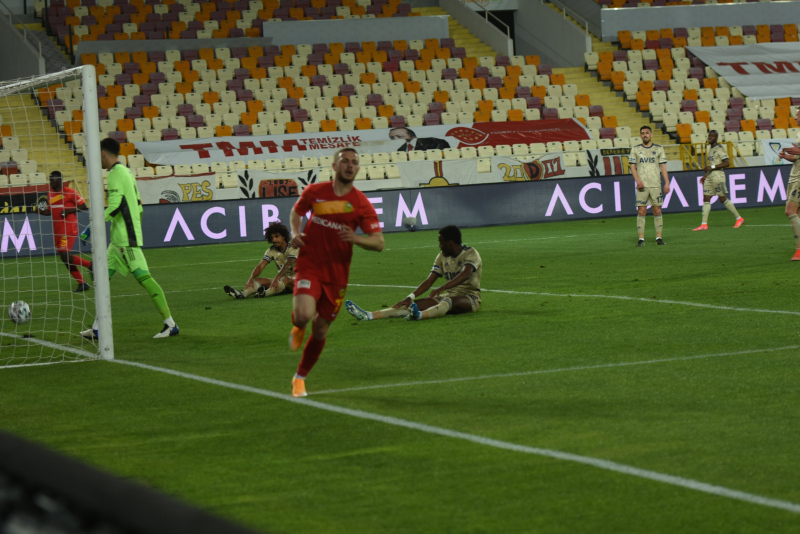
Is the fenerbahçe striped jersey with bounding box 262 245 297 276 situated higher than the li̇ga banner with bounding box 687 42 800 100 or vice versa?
the li̇ga banner with bounding box 687 42 800 100

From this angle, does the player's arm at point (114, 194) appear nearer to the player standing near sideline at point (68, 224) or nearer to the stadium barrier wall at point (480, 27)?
the player standing near sideline at point (68, 224)

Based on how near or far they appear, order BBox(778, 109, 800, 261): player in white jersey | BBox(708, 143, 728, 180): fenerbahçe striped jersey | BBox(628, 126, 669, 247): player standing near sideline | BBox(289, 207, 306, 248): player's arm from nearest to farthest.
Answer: BBox(289, 207, 306, 248): player's arm
BBox(778, 109, 800, 261): player in white jersey
BBox(628, 126, 669, 247): player standing near sideline
BBox(708, 143, 728, 180): fenerbahçe striped jersey

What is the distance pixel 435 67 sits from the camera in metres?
36.9

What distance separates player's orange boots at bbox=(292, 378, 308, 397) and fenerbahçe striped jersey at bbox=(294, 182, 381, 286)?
2.32 ft

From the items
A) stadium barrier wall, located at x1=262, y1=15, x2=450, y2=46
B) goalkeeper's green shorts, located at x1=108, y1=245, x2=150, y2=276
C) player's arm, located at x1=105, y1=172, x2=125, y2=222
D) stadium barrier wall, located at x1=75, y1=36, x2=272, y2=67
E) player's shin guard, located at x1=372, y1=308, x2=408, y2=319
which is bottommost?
player's shin guard, located at x1=372, y1=308, x2=408, y2=319

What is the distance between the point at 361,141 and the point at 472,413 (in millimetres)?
26287

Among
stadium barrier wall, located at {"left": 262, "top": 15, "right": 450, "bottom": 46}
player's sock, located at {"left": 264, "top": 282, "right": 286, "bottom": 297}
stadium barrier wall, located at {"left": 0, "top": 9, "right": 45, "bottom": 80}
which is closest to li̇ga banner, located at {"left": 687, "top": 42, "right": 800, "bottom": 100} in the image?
stadium barrier wall, located at {"left": 262, "top": 15, "right": 450, "bottom": 46}

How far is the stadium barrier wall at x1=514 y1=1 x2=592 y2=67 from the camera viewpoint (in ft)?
130

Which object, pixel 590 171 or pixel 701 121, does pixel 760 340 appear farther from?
pixel 701 121

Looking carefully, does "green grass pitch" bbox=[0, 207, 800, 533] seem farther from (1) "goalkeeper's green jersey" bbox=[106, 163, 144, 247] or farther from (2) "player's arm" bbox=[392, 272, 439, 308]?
(1) "goalkeeper's green jersey" bbox=[106, 163, 144, 247]

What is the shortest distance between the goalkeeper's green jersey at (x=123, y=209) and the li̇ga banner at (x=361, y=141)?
19899 mm

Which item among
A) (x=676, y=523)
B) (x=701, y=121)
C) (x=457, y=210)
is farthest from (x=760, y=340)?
(x=701, y=121)

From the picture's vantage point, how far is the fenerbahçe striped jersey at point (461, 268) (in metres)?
10.7

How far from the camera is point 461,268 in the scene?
10766mm
